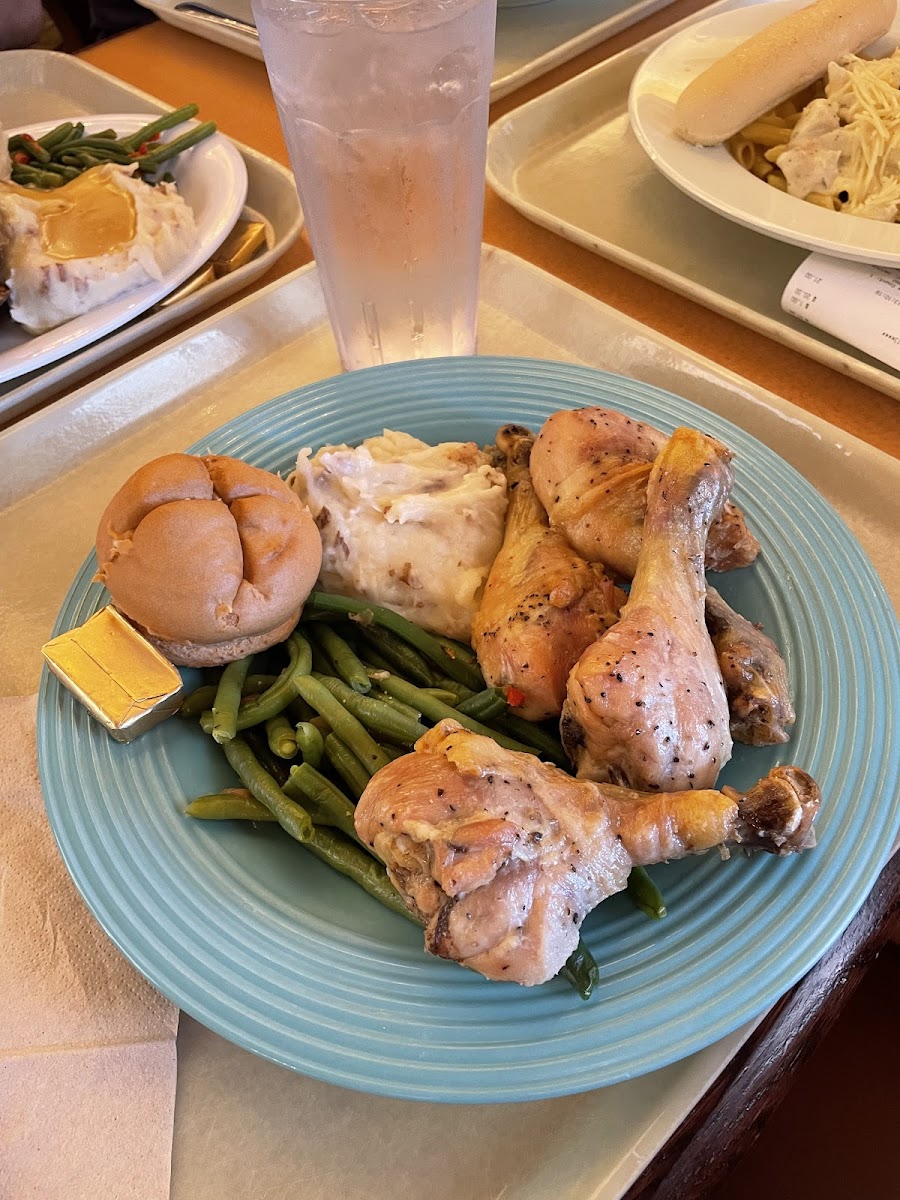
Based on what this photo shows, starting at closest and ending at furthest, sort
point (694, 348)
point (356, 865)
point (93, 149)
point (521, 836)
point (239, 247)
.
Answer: point (521, 836), point (356, 865), point (694, 348), point (239, 247), point (93, 149)

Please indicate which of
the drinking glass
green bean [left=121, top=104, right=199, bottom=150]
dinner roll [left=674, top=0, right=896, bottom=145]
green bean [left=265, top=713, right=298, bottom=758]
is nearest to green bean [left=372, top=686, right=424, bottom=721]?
green bean [left=265, top=713, right=298, bottom=758]

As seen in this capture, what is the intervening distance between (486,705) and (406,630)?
6.2 inches

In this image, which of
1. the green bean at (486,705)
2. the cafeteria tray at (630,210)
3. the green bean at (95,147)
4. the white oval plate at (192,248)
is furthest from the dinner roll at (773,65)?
the green bean at (486,705)

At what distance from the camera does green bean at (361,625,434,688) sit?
41.9 inches

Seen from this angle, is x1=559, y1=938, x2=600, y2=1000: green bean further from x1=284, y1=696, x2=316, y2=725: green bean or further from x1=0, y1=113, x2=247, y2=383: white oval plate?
x1=0, y1=113, x2=247, y2=383: white oval plate

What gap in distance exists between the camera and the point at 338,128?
1.17 meters

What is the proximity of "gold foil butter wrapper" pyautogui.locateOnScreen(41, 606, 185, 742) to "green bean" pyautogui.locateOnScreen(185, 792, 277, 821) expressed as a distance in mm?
111

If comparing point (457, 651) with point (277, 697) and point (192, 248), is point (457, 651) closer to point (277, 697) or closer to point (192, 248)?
point (277, 697)

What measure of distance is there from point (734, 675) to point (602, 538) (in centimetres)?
22

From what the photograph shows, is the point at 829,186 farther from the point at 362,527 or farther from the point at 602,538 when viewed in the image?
the point at 362,527

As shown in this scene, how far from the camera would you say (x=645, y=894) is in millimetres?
824

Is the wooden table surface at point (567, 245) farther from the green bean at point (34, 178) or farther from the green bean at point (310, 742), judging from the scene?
the green bean at point (310, 742)

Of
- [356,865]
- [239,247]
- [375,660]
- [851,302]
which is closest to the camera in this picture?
[356,865]

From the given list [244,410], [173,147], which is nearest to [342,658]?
[244,410]
